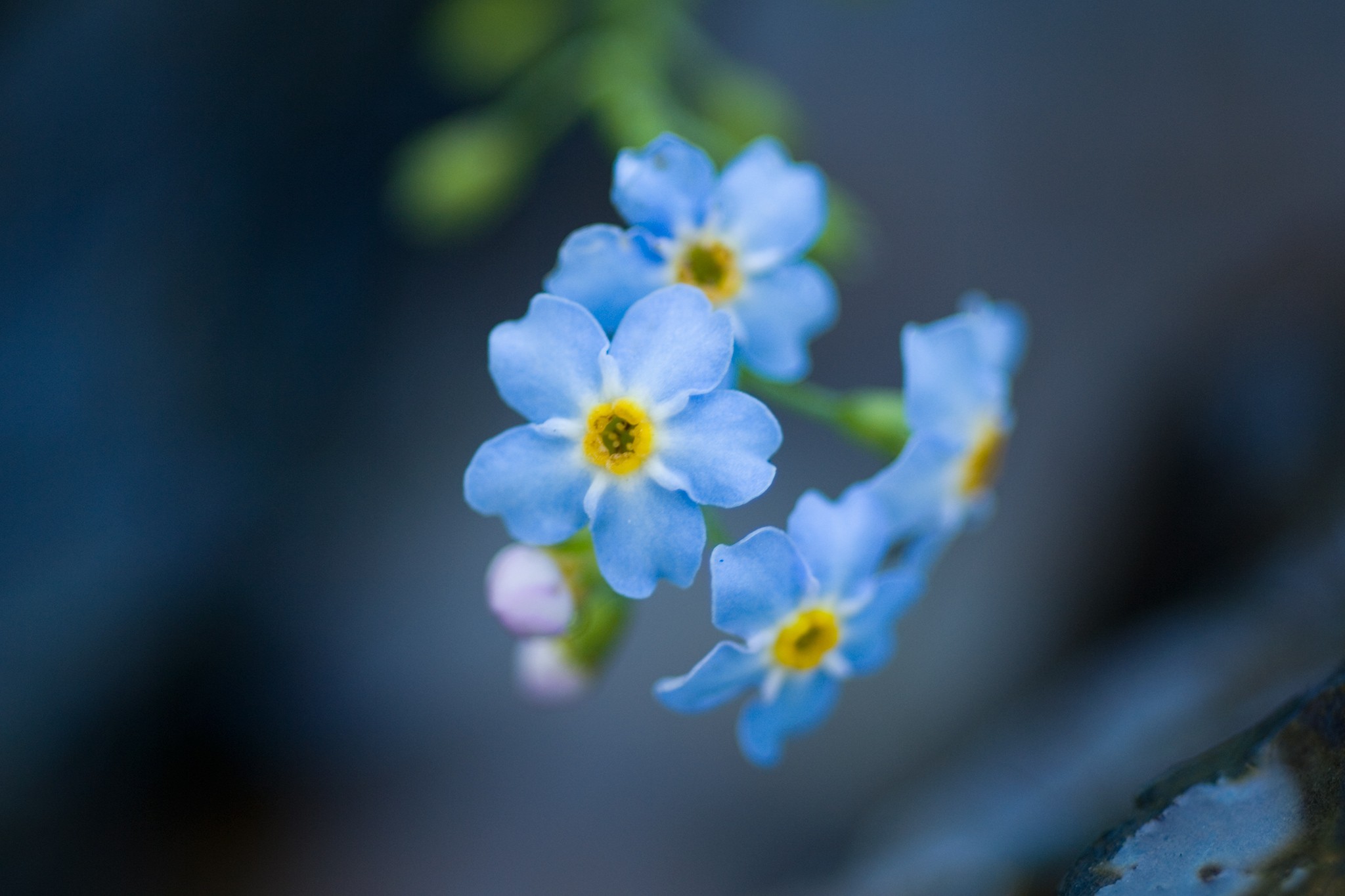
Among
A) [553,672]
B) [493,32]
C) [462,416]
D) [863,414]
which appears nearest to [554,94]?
[493,32]

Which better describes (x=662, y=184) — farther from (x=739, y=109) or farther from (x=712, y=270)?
(x=739, y=109)

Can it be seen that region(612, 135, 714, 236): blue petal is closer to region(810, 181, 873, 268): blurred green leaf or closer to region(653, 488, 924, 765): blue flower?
region(653, 488, 924, 765): blue flower

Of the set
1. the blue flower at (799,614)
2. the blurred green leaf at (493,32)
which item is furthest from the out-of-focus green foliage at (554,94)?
the blue flower at (799,614)

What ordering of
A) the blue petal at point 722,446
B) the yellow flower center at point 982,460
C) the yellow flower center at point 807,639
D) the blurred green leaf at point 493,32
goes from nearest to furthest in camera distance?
the blue petal at point 722,446 → the yellow flower center at point 807,639 → the yellow flower center at point 982,460 → the blurred green leaf at point 493,32

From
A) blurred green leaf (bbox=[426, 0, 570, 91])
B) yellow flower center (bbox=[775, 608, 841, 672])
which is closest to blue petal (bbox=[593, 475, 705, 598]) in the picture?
yellow flower center (bbox=[775, 608, 841, 672])

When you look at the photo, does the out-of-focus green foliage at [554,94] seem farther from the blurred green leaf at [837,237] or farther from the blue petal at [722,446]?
the blue petal at [722,446]

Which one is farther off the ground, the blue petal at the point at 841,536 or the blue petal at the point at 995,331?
the blue petal at the point at 995,331

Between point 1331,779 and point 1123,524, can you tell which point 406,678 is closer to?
point 1123,524

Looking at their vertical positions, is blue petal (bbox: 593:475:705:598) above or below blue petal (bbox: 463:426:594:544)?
below
